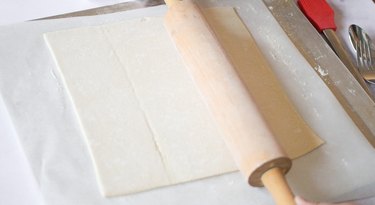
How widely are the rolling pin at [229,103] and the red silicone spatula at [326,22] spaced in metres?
0.29

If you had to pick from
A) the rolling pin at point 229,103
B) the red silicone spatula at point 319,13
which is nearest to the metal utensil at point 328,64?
the red silicone spatula at point 319,13

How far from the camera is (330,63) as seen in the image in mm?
943

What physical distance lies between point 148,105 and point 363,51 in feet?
1.51

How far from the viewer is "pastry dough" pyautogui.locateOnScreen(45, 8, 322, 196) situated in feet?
2.42

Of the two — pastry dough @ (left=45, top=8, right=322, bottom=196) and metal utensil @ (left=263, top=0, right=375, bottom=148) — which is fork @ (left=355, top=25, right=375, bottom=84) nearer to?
metal utensil @ (left=263, top=0, right=375, bottom=148)

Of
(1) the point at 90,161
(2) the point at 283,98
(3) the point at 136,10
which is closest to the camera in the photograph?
(1) the point at 90,161

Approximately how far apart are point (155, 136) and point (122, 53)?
19 centimetres

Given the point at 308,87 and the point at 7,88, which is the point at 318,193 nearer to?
the point at 308,87

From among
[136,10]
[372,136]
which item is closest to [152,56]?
[136,10]

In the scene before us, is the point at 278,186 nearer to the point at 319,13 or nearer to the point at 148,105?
the point at 148,105

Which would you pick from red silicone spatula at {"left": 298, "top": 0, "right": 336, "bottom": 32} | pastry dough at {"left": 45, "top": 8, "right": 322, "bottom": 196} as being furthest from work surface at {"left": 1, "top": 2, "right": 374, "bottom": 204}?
red silicone spatula at {"left": 298, "top": 0, "right": 336, "bottom": 32}

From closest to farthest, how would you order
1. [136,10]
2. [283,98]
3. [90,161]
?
[90,161], [283,98], [136,10]

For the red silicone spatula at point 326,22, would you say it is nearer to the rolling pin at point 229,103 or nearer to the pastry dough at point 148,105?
the pastry dough at point 148,105

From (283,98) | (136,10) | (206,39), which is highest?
(136,10)
